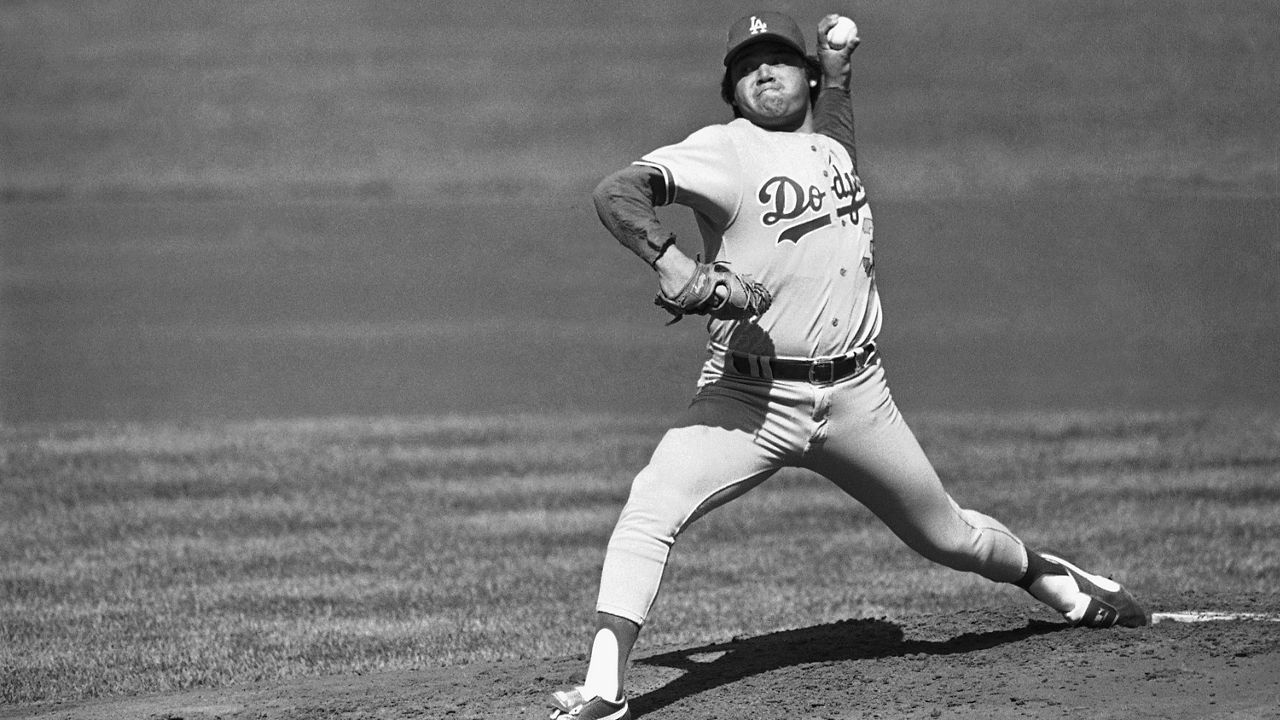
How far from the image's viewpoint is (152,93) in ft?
73.0

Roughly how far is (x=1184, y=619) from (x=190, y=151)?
17.7 meters

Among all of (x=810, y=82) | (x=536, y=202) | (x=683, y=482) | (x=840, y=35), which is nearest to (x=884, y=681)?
(x=683, y=482)

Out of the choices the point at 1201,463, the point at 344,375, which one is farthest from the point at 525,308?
the point at 1201,463

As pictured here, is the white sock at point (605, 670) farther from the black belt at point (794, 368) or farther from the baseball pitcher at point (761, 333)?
the black belt at point (794, 368)

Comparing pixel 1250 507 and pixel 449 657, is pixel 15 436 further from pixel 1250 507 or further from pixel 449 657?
pixel 1250 507

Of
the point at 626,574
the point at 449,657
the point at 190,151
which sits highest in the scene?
the point at 190,151

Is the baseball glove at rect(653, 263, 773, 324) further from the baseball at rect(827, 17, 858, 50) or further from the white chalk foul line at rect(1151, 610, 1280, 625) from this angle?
the white chalk foul line at rect(1151, 610, 1280, 625)

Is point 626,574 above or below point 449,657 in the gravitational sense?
above

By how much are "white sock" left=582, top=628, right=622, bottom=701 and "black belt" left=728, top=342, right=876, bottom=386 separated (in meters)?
→ 0.69

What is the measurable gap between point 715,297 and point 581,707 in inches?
35.8

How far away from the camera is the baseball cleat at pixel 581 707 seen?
11.8 feet

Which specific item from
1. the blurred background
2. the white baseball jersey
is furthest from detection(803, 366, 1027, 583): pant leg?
the blurred background

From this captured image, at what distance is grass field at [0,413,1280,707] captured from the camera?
17.4 ft

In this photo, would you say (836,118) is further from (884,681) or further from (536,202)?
(536,202)
